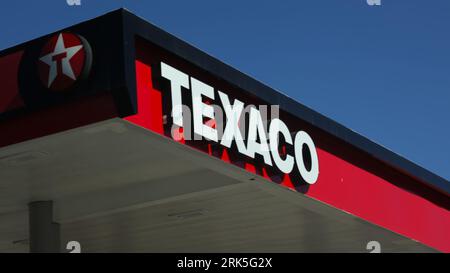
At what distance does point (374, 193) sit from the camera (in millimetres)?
24172

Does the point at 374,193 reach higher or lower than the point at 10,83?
lower

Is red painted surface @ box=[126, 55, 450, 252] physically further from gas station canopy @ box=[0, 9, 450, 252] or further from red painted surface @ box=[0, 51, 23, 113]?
red painted surface @ box=[0, 51, 23, 113]

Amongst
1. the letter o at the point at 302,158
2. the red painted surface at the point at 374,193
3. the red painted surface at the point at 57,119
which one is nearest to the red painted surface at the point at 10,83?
the red painted surface at the point at 57,119

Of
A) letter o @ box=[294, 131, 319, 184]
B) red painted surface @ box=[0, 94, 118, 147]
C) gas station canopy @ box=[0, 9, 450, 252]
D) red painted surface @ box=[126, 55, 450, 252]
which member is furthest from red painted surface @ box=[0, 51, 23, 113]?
letter o @ box=[294, 131, 319, 184]

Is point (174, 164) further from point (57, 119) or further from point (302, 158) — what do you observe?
point (57, 119)

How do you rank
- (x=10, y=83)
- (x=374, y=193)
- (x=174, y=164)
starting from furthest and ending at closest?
(x=374, y=193)
(x=174, y=164)
(x=10, y=83)

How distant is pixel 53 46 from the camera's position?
53.4 feet

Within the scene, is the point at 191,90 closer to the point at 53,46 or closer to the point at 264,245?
the point at 53,46

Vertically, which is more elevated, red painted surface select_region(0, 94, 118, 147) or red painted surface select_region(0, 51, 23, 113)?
red painted surface select_region(0, 51, 23, 113)

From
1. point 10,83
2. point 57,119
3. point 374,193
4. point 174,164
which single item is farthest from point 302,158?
point 10,83

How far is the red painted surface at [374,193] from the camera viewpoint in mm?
21688

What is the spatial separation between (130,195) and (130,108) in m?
6.52

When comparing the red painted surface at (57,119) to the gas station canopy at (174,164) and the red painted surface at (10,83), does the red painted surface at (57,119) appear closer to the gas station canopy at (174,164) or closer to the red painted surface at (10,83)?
the gas station canopy at (174,164)

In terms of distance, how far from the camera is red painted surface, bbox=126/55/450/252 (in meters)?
21.7
